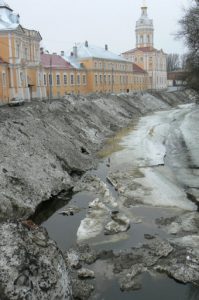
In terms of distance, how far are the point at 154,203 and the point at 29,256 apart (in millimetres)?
10083

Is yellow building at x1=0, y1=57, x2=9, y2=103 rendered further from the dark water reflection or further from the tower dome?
the tower dome

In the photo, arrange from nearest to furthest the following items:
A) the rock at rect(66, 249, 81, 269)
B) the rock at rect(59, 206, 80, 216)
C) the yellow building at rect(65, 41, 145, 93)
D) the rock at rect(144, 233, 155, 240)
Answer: the rock at rect(66, 249, 81, 269)
the rock at rect(144, 233, 155, 240)
the rock at rect(59, 206, 80, 216)
the yellow building at rect(65, 41, 145, 93)

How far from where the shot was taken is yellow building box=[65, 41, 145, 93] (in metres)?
78.1

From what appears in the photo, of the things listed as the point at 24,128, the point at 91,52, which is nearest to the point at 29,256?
the point at 24,128

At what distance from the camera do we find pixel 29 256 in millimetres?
11289

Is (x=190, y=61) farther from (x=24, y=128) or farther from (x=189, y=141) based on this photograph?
(x=24, y=128)

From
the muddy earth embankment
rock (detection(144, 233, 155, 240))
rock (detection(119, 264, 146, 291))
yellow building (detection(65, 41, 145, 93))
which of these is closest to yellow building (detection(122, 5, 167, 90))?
yellow building (detection(65, 41, 145, 93))

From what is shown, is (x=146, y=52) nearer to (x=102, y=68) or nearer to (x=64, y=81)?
(x=102, y=68)

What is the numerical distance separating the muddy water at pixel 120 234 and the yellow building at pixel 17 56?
21748 mm

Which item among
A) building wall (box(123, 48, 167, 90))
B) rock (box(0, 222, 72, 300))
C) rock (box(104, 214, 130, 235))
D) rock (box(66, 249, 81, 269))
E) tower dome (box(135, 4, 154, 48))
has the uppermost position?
tower dome (box(135, 4, 154, 48))

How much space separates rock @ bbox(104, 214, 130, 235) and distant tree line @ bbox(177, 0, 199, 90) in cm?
1690

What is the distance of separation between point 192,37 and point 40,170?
15.6 meters

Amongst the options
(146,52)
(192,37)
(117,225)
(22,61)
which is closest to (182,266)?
(117,225)

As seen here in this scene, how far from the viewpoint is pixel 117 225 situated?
1728cm
